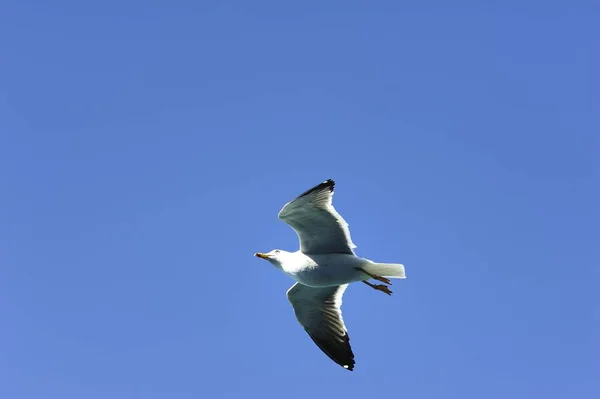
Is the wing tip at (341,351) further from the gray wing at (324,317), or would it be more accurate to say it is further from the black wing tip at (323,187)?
the black wing tip at (323,187)

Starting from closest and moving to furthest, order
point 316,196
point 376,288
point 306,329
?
point 316,196 → point 376,288 → point 306,329

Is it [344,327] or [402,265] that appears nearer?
[402,265]

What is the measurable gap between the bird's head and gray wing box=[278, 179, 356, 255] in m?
0.44

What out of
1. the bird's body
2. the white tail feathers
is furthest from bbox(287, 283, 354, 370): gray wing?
the white tail feathers

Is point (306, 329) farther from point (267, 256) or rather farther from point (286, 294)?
point (267, 256)

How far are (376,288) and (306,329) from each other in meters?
2.04

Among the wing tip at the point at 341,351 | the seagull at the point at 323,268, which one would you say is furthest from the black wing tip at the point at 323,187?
the wing tip at the point at 341,351

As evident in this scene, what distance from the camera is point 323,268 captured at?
48.1 feet

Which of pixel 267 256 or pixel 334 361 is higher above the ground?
pixel 267 256

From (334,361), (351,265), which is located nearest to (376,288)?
(351,265)

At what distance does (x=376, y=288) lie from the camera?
49.8 ft

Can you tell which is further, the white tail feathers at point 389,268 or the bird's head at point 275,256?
the bird's head at point 275,256

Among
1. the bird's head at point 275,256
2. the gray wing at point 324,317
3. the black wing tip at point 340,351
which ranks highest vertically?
the bird's head at point 275,256

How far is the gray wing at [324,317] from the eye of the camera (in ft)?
52.2
